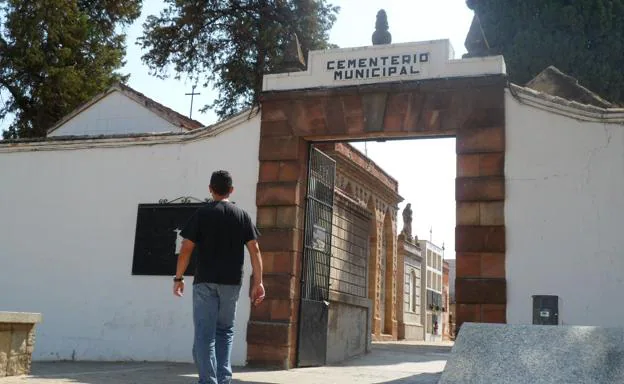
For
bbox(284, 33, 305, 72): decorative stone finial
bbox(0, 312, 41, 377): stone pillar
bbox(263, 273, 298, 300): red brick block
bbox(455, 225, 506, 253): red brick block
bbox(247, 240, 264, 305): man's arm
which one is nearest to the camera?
bbox(247, 240, 264, 305): man's arm

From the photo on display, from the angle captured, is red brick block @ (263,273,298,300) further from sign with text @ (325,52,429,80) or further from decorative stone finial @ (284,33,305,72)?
decorative stone finial @ (284,33,305,72)

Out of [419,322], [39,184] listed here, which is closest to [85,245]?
[39,184]

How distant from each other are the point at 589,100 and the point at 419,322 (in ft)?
76.5

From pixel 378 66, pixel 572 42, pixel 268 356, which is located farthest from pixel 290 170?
pixel 572 42

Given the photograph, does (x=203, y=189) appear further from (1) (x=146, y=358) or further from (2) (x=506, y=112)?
(2) (x=506, y=112)

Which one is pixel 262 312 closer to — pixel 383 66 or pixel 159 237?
pixel 159 237

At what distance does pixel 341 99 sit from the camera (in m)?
10.1

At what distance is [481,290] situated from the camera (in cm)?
898

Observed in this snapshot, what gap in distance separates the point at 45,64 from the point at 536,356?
22864 mm

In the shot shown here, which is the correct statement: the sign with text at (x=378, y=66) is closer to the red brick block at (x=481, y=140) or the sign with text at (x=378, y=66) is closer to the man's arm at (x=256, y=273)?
the red brick block at (x=481, y=140)

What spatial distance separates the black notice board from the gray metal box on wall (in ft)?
16.6

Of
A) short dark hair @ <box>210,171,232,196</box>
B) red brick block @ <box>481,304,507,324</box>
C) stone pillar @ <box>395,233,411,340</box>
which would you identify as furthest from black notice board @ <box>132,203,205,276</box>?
stone pillar @ <box>395,233,411,340</box>

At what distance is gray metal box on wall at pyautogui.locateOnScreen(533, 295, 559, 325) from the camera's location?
27.6 feet

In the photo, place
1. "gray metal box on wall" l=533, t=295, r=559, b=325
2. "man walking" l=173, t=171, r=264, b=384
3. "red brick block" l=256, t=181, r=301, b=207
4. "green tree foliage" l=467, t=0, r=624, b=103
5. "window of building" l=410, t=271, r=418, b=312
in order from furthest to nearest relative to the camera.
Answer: "window of building" l=410, t=271, r=418, b=312, "green tree foliage" l=467, t=0, r=624, b=103, "red brick block" l=256, t=181, r=301, b=207, "gray metal box on wall" l=533, t=295, r=559, b=325, "man walking" l=173, t=171, r=264, b=384
